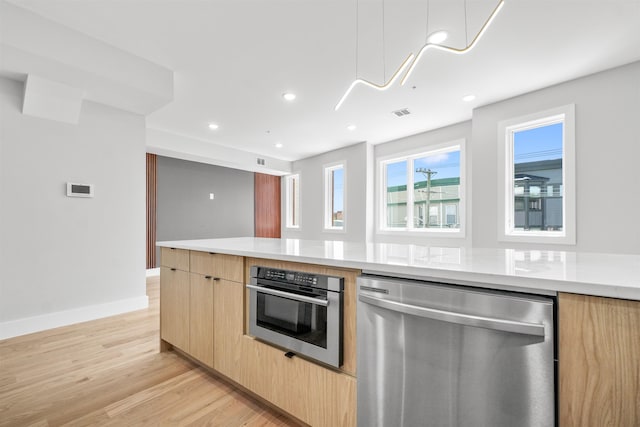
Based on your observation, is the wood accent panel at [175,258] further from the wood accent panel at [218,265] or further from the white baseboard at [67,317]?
the white baseboard at [67,317]

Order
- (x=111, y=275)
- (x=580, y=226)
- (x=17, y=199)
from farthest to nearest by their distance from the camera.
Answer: (x=111, y=275) → (x=580, y=226) → (x=17, y=199)

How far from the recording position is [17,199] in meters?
2.71

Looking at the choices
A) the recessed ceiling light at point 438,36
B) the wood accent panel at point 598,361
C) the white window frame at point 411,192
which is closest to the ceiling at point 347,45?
the recessed ceiling light at point 438,36

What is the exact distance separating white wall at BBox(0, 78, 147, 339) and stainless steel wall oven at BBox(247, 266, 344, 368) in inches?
109

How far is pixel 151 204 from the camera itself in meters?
5.59

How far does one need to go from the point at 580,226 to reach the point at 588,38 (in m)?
1.84

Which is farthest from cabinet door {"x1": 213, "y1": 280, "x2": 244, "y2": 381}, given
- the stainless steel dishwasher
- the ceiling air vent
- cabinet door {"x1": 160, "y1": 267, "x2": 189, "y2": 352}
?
the ceiling air vent

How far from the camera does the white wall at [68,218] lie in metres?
2.68

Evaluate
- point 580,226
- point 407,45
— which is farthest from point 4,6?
point 580,226

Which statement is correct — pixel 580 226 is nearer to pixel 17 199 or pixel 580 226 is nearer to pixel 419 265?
pixel 419 265

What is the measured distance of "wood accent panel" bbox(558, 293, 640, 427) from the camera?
0.66m

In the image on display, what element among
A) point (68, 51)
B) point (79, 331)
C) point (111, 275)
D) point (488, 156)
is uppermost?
point (68, 51)

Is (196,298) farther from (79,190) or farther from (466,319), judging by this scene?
(79,190)

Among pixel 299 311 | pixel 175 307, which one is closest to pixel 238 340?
pixel 299 311
